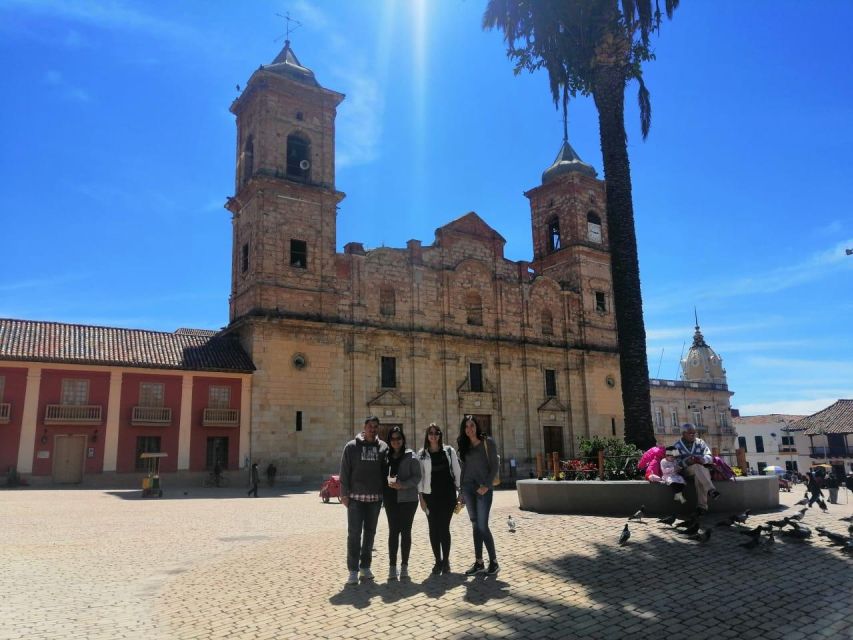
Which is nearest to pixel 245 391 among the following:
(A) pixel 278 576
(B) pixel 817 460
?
(A) pixel 278 576

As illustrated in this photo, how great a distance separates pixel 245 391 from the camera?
28.0 m

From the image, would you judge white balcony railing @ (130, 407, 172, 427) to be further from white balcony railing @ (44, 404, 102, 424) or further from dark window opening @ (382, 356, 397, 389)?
dark window opening @ (382, 356, 397, 389)

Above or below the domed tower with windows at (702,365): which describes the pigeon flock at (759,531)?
below

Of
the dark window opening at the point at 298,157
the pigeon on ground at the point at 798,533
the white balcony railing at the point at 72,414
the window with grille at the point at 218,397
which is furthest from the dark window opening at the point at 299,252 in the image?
the pigeon on ground at the point at 798,533

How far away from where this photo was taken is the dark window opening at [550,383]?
124 ft

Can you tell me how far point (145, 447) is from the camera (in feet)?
85.1

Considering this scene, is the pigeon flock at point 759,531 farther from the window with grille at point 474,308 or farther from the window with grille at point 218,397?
the window with grille at point 474,308

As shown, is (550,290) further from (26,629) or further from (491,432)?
(26,629)

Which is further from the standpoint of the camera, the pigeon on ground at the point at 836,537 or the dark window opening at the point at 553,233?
the dark window opening at the point at 553,233

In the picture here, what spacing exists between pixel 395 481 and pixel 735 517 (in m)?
5.24

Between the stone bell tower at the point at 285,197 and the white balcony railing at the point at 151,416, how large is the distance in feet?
18.5

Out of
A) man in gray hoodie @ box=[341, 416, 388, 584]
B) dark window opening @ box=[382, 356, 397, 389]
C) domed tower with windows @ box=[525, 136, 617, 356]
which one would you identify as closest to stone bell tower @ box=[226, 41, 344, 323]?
dark window opening @ box=[382, 356, 397, 389]

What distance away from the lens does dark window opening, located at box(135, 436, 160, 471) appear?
25.7m

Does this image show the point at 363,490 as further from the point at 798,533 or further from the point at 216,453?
the point at 216,453
